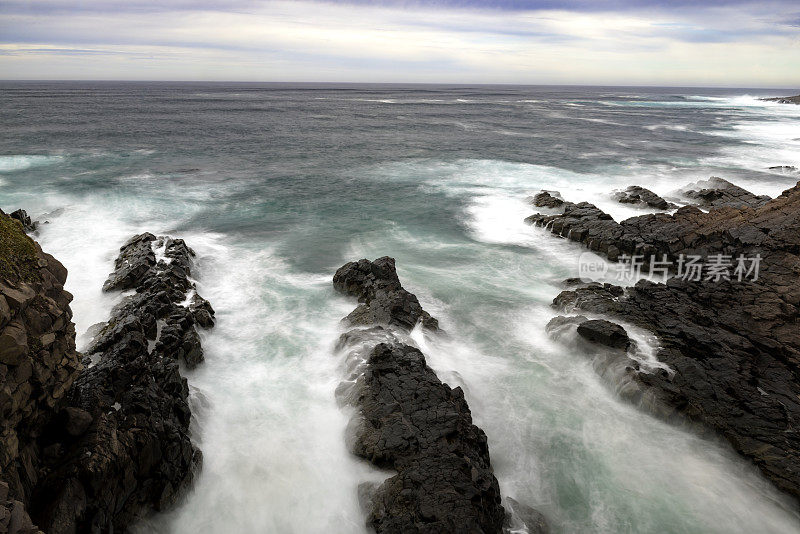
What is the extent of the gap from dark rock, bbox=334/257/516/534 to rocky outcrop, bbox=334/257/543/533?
19 mm

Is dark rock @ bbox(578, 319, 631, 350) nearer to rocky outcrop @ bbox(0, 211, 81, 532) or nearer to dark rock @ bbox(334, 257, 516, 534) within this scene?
dark rock @ bbox(334, 257, 516, 534)

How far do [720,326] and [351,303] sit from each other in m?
12.7

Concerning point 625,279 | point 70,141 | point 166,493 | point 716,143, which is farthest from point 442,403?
point 716,143

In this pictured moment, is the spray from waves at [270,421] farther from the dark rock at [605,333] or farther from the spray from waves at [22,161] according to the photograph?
the spray from waves at [22,161]

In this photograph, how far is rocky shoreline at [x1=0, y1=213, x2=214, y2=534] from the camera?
7.16 metres

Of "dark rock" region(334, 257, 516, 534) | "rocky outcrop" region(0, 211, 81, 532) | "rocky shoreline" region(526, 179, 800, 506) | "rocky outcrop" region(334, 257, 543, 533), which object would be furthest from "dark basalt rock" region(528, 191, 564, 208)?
"rocky outcrop" region(0, 211, 81, 532)

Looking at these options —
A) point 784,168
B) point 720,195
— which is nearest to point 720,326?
point 720,195

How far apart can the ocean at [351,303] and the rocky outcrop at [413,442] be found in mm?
613

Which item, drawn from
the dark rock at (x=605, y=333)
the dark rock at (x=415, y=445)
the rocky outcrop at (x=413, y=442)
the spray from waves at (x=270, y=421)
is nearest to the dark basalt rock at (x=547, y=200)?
the dark rock at (x=605, y=333)

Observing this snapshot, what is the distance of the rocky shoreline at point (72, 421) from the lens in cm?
716

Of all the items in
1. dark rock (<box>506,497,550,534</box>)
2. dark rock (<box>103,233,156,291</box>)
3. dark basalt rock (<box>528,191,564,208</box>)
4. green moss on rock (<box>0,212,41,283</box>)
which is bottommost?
dark rock (<box>506,497,550,534</box>)

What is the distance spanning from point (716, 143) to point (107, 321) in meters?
67.3

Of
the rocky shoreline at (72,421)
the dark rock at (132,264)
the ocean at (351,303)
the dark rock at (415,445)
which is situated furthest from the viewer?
the dark rock at (132,264)

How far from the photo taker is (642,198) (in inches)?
1207
